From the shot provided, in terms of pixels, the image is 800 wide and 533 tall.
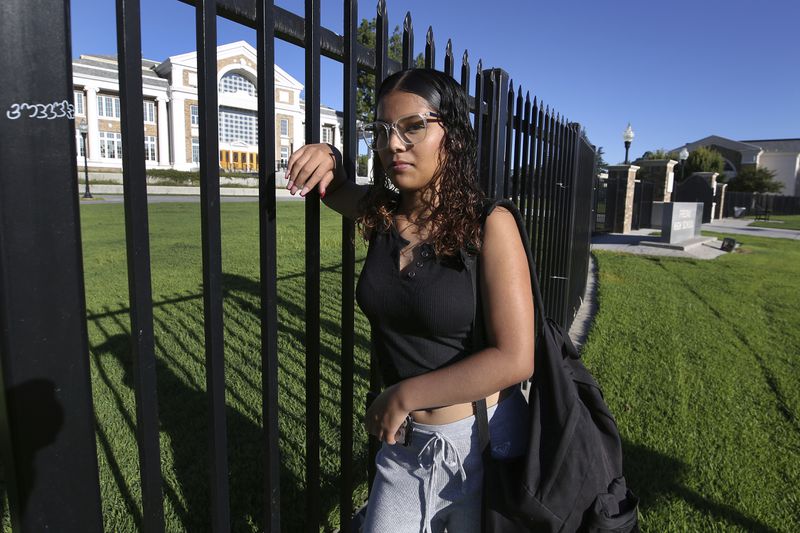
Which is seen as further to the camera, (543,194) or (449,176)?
(543,194)

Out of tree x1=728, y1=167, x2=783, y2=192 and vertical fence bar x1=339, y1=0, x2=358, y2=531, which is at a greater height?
tree x1=728, y1=167, x2=783, y2=192

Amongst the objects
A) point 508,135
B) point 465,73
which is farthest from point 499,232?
point 508,135

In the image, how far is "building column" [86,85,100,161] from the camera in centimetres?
5038

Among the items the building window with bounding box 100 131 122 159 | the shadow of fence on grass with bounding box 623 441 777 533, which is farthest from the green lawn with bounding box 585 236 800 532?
the building window with bounding box 100 131 122 159

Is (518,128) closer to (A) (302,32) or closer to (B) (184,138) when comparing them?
(A) (302,32)

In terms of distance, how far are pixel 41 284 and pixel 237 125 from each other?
6519 cm

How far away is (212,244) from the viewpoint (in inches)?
51.4

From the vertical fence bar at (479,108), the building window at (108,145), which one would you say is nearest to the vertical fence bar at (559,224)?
the vertical fence bar at (479,108)

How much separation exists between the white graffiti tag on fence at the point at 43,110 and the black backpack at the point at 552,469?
3.08ft

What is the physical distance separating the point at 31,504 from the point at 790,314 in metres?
8.51

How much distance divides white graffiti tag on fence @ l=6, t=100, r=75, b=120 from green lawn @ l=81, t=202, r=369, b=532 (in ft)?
7.36

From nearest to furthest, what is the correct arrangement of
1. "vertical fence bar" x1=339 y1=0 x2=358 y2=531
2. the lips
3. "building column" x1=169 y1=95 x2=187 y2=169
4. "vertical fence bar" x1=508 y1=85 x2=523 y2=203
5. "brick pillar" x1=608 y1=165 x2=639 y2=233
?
the lips < "vertical fence bar" x1=339 y1=0 x2=358 y2=531 < "vertical fence bar" x1=508 y1=85 x2=523 y2=203 < "brick pillar" x1=608 y1=165 x2=639 y2=233 < "building column" x1=169 y1=95 x2=187 y2=169

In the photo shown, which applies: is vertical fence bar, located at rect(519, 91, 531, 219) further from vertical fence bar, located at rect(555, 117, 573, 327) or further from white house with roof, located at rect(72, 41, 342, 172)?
white house with roof, located at rect(72, 41, 342, 172)

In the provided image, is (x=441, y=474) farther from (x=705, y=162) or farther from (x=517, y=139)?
(x=705, y=162)
